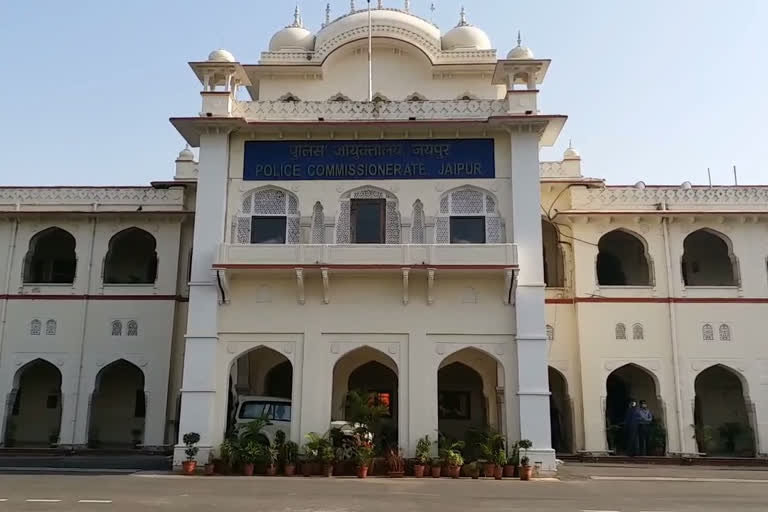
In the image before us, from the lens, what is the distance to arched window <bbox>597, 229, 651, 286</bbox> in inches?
816

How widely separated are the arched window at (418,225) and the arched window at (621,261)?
721 cm

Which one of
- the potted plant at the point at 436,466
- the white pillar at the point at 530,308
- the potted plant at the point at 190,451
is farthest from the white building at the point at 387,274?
the potted plant at the point at 436,466

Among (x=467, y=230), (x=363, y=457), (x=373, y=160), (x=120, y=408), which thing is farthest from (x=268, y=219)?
(x=120, y=408)

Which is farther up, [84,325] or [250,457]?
[84,325]

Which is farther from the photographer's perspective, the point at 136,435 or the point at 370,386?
the point at 136,435

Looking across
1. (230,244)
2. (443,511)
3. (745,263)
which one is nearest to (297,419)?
(230,244)

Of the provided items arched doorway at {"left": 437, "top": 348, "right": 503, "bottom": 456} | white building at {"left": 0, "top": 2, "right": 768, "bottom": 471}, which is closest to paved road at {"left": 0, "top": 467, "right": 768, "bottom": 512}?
white building at {"left": 0, "top": 2, "right": 768, "bottom": 471}

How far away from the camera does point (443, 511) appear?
30.1 feet

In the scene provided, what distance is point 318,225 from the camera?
15.7 meters

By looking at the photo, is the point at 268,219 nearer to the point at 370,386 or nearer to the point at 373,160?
the point at 373,160

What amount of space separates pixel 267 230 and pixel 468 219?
14.1 feet

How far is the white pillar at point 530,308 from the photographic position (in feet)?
47.1

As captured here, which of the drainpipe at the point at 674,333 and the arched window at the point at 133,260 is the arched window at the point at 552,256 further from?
the arched window at the point at 133,260

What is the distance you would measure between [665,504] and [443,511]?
332 cm
